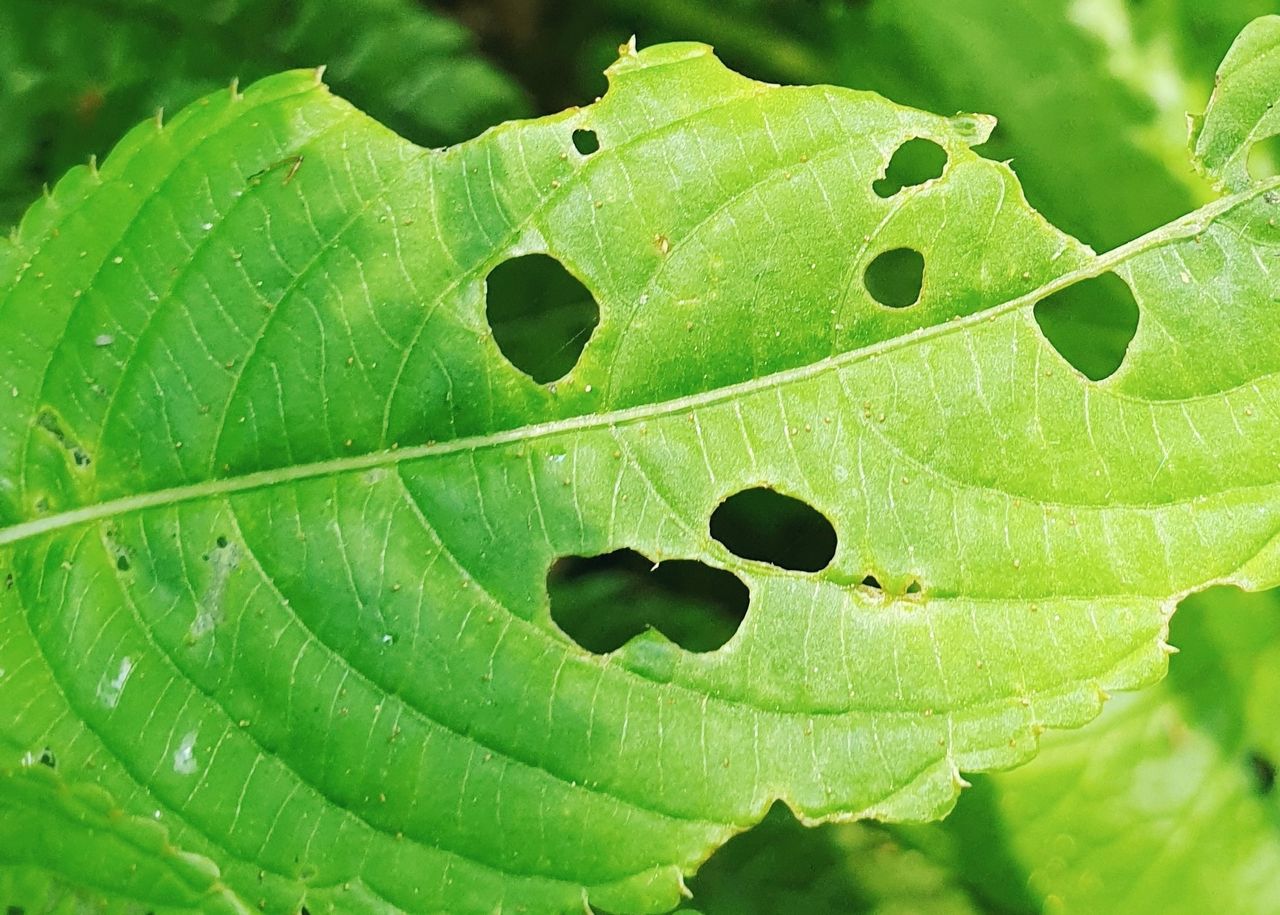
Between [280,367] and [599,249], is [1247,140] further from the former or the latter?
[280,367]

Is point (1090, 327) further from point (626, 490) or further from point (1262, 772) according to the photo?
point (626, 490)

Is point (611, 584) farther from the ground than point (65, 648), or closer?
farther from the ground

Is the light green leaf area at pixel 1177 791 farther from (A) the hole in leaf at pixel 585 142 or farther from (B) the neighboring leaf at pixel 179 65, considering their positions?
(B) the neighboring leaf at pixel 179 65

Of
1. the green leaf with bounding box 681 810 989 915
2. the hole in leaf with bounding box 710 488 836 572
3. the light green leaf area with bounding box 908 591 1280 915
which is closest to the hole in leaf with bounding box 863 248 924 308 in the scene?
the hole in leaf with bounding box 710 488 836 572

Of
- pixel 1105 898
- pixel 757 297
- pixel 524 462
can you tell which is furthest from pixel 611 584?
pixel 1105 898

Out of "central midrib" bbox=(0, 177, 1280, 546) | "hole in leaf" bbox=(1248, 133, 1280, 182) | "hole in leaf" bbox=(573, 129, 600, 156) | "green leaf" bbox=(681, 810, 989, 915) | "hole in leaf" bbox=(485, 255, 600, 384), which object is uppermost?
"hole in leaf" bbox=(1248, 133, 1280, 182)

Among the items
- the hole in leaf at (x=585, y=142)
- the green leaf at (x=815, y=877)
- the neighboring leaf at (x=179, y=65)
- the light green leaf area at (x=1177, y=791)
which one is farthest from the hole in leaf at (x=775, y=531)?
the neighboring leaf at (x=179, y=65)

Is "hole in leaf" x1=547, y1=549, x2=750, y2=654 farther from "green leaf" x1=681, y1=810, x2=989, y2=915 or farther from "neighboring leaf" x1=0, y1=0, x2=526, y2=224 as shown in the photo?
"neighboring leaf" x1=0, y1=0, x2=526, y2=224

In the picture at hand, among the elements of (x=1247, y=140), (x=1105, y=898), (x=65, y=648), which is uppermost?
(x=1247, y=140)
